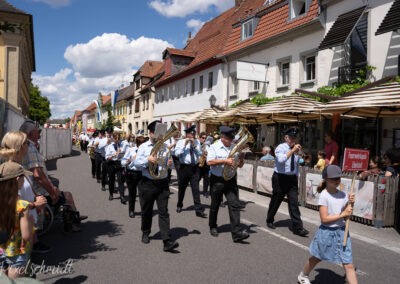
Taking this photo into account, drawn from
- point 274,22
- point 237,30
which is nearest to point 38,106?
point 237,30

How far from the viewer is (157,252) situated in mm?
5785

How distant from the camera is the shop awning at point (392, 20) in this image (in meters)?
11.5

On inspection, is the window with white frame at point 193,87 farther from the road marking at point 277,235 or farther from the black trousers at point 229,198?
the black trousers at point 229,198

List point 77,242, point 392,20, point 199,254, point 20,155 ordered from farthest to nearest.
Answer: point 392,20
point 77,242
point 199,254
point 20,155

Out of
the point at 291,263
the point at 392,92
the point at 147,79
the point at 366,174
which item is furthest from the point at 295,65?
the point at 147,79

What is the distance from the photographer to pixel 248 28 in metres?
22.9

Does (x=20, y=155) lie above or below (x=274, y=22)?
below

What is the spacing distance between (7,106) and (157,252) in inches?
199

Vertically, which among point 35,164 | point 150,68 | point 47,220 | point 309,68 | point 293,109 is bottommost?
point 47,220

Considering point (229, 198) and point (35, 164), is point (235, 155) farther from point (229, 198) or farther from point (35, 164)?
point (35, 164)

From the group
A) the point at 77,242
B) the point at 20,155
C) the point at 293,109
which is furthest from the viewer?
the point at 293,109

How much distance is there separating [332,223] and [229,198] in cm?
243

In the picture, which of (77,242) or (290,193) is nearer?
(77,242)

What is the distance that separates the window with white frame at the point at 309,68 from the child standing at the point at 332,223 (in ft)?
45.1
